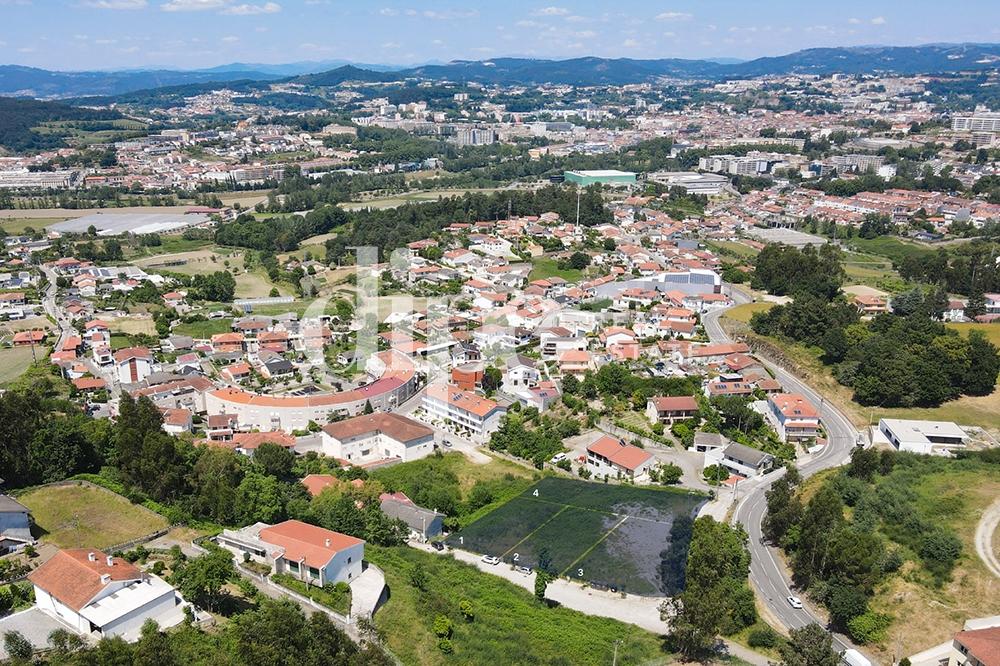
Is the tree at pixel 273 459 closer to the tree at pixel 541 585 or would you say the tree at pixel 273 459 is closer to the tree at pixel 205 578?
the tree at pixel 205 578

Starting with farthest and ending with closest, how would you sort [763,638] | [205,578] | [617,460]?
[617,460], [763,638], [205,578]

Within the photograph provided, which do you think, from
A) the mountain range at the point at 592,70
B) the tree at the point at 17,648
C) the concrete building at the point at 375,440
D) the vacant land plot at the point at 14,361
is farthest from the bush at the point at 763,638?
the mountain range at the point at 592,70

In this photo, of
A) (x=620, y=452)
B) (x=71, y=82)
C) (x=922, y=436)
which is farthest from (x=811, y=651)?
(x=71, y=82)

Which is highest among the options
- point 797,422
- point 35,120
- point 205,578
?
point 35,120

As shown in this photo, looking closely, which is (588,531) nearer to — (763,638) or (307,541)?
(763,638)

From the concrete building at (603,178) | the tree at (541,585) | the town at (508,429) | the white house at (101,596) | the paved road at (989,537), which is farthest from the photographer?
the concrete building at (603,178)

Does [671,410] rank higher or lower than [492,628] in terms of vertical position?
lower
